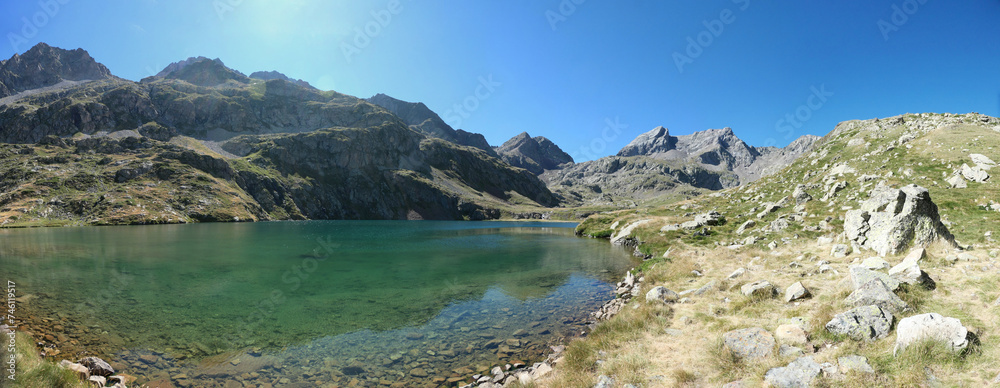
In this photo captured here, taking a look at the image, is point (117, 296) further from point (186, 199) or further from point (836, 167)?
point (186, 199)

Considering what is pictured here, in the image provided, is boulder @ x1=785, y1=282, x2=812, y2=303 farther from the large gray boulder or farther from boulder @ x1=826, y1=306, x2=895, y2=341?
the large gray boulder

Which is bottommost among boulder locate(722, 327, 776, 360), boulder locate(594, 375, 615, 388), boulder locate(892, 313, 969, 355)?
boulder locate(594, 375, 615, 388)

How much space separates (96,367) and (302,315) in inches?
352

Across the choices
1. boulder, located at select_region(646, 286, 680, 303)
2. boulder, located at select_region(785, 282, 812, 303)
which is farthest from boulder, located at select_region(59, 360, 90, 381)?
boulder, located at select_region(785, 282, 812, 303)

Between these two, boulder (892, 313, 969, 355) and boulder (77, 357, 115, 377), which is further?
boulder (77, 357, 115, 377)

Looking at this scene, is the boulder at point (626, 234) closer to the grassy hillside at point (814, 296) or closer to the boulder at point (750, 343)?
the grassy hillside at point (814, 296)

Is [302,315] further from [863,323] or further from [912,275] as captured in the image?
[912,275]

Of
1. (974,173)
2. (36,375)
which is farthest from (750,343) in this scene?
(974,173)

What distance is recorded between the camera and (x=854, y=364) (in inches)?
311

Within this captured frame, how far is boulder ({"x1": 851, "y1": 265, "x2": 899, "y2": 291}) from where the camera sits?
10969mm

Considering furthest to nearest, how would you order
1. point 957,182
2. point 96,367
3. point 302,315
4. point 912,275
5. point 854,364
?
1. point 957,182
2. point 302,315
3. point 96,367
4. point 912,275
5. point 854,364

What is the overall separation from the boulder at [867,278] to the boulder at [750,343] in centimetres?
415

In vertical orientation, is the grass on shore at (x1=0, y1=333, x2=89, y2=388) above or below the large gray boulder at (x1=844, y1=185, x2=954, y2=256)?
below

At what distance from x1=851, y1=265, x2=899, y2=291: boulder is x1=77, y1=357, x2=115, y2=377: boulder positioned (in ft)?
89.1
